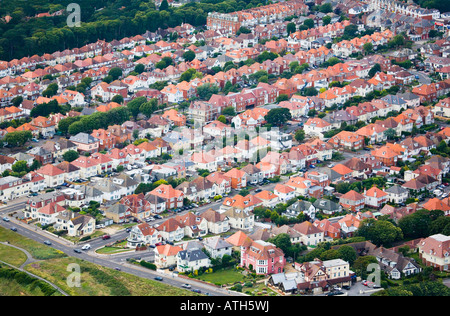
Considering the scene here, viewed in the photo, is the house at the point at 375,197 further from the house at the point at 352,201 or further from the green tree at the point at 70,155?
the green tree at the point at 70,155

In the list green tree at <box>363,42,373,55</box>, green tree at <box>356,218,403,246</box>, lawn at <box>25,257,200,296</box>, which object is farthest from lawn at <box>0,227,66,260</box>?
green tree at <box>363,42,373,55</box>

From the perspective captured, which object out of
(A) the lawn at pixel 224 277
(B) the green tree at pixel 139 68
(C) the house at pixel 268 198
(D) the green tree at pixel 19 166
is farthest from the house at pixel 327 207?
(B) the green tree at pixel 139 68

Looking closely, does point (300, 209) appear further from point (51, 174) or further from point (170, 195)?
point (51, 174)

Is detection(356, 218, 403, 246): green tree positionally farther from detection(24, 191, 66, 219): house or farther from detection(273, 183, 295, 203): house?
detection(24, 191, 66, 219): house

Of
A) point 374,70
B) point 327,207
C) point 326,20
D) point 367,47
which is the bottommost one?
point 327,207

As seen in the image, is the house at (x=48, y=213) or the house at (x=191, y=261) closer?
the house at (x=191, y=261)

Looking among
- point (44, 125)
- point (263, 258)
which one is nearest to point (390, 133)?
point (263, 258)
